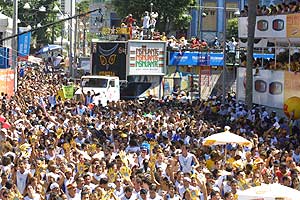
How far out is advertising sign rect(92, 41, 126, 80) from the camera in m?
41.4

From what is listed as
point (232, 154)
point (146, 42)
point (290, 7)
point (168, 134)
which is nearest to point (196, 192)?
point (232, 154)

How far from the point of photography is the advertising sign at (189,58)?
44.7 metres

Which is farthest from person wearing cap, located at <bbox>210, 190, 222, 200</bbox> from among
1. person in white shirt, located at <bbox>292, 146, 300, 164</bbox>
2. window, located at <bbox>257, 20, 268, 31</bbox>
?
window, located at <bbox>257, 20, 268, 31</bbox>

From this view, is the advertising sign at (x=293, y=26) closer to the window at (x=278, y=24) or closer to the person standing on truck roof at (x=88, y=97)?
the window at (x=278, y=24)

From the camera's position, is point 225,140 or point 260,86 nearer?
point 225,140

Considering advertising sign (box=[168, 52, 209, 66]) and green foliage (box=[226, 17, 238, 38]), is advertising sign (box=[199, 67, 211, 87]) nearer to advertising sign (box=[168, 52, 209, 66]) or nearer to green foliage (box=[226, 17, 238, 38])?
advertising sign (box=[168, 52, 209, 66])

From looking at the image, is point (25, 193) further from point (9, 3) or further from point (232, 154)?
point (9, 3)

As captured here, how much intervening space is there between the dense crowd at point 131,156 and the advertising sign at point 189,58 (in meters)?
16.4

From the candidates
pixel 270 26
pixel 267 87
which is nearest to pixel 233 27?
pixel 267 87

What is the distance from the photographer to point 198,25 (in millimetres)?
84750

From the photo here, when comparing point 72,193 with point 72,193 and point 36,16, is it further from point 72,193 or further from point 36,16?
point 36,16

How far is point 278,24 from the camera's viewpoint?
32.2 metres

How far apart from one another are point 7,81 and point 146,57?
8.33m

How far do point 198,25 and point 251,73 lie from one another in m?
51.6
